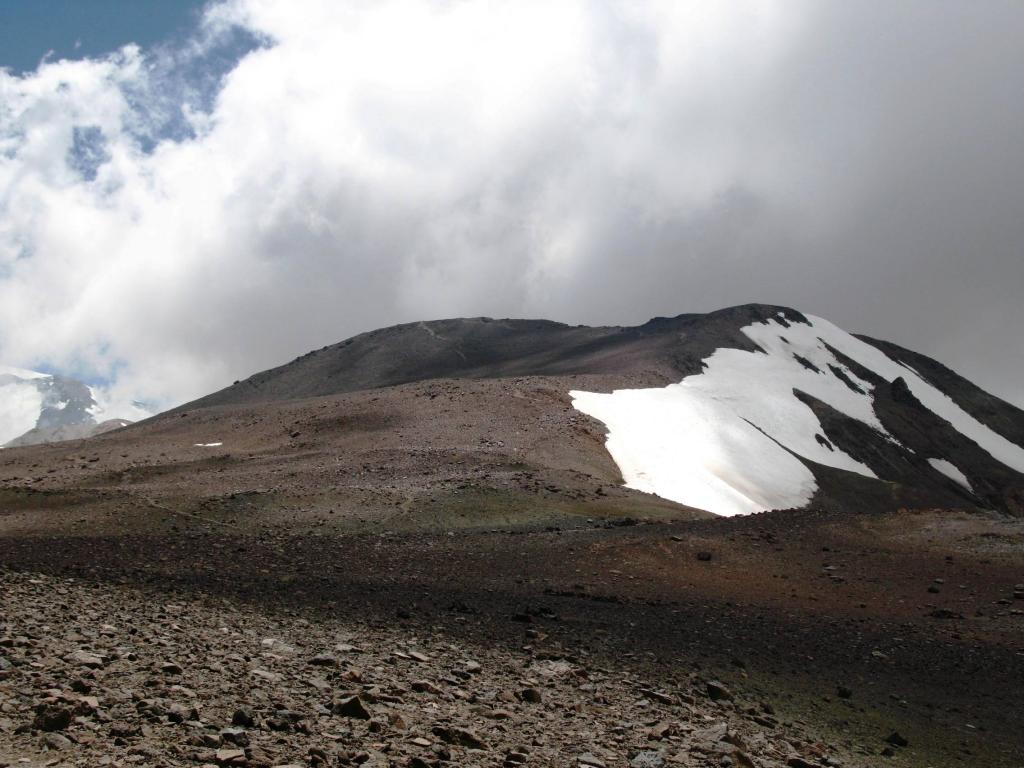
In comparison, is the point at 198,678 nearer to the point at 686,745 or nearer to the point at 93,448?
the point at 686,745

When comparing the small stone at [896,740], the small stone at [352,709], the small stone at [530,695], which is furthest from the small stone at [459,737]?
the small stone at [896,740]

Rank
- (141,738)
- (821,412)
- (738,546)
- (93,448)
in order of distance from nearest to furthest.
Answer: (141,738), (738,546), (93,448), (821,412)

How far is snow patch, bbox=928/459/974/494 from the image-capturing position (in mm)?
62625

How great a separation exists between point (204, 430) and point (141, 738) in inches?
1559

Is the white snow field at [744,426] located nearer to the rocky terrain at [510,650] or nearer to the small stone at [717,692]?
the rocky terrain at [510,650]

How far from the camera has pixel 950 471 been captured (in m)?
64.0

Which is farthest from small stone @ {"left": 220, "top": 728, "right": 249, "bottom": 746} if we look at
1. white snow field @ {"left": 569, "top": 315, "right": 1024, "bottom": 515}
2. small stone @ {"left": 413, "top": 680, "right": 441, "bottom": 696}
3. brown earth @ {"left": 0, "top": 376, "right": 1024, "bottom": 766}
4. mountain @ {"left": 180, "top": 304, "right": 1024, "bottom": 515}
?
white snow field @ {"left": 569, "top": 315, "right": 1024, "bottom": 515}

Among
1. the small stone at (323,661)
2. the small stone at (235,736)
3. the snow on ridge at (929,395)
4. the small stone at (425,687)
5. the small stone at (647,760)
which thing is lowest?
the small stone at (647,760)

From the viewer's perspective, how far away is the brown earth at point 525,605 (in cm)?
950

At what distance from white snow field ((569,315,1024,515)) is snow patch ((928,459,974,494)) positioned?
4174mm

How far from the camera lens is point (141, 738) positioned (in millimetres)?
7605

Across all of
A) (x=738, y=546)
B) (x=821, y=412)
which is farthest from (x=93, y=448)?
(x=821, y=412)

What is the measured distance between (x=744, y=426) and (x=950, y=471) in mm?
22102

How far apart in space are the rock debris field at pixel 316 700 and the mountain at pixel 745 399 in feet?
77.8
